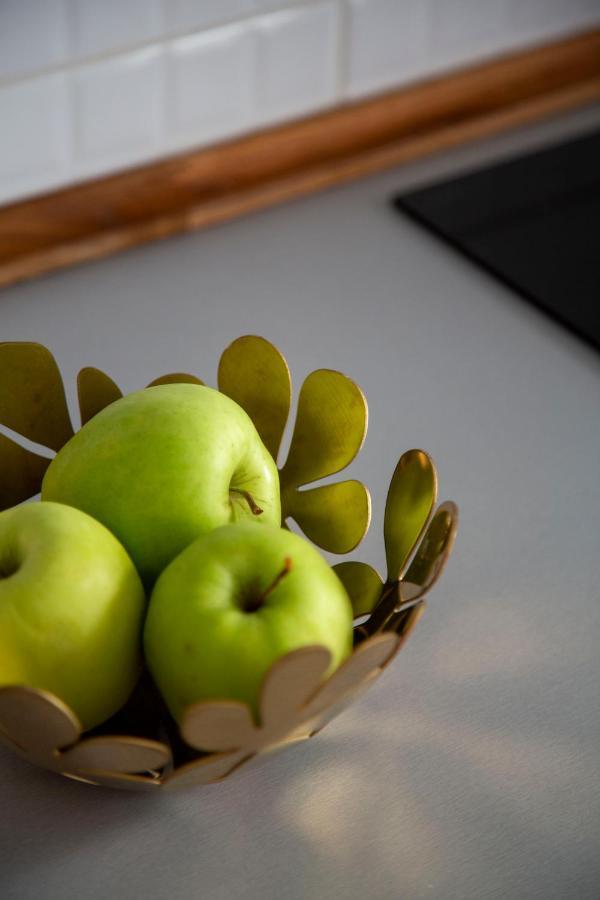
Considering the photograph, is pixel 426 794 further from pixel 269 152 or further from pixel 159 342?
pixel 269 152

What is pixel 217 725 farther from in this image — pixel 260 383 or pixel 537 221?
pixel 537 221

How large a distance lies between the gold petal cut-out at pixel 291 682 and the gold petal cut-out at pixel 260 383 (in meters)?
0.19

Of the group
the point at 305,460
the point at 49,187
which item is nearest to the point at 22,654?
the point at 305,460

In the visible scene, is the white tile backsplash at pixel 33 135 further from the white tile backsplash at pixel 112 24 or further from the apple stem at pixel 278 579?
the apple stem at pixel 278 579

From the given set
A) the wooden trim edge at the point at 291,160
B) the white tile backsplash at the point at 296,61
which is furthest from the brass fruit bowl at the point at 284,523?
the white tile backsplash at the point at 296,61

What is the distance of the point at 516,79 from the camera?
1.08 m

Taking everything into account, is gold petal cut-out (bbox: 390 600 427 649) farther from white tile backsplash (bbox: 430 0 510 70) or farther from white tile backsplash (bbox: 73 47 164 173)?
white tile backsplash (bbox: 430 0 510 70)

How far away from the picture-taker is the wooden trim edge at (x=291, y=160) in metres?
0.88

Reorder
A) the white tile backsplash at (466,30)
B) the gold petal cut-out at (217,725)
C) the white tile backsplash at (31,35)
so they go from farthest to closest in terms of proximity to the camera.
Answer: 1. the white tile backsplash at (466,30)
2. the white tile backsplash at (31,35)
3. the gold petal cut-out at (217,725)

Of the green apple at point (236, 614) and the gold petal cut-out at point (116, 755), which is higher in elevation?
the green apple at point (236, 614)

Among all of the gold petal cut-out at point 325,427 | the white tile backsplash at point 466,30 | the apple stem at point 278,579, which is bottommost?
the apple stem at point 278,579

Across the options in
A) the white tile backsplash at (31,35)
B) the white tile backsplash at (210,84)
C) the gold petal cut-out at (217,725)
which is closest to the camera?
the gold petal cut-out at (217,725)

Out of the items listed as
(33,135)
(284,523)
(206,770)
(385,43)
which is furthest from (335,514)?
(385,43)

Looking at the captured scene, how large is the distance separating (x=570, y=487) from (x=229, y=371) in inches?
9.8
